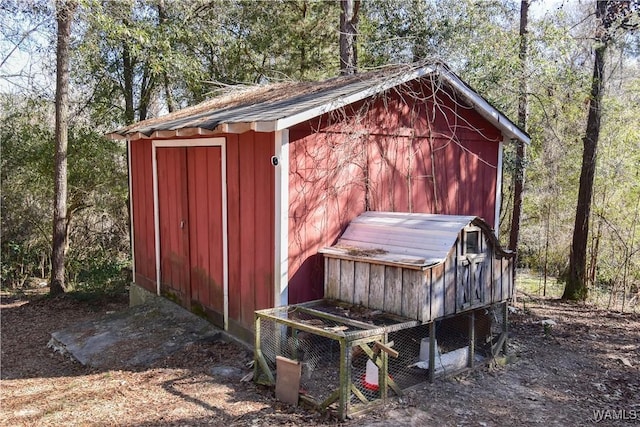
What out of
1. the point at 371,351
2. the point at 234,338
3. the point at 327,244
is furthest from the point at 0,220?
the point at 371,351

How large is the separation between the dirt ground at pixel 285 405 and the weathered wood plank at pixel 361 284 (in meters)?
0.92

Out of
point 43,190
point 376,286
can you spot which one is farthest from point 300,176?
point 43,190

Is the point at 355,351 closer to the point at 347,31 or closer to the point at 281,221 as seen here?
the point at 281,221

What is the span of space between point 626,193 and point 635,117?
4.87ft

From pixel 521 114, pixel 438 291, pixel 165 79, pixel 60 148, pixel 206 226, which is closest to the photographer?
pixel 438 291

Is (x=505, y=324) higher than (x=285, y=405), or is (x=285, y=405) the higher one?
(x=505, y=324)

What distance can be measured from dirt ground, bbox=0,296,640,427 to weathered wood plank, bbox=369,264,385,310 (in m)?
0.82

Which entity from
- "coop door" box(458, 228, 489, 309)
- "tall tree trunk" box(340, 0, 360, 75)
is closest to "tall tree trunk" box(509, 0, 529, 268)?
"tall tree trunk" box(340, 0, 360, 75)

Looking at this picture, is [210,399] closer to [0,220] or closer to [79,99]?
[0,220]

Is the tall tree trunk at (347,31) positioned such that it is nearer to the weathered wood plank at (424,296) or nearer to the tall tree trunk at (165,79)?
the tall tree trunk at (165,79)

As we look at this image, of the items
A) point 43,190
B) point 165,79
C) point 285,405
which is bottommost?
point 285,405

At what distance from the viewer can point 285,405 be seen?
4.31 metres

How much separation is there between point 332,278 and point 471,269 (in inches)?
51.9

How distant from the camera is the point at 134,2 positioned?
10844 mm
